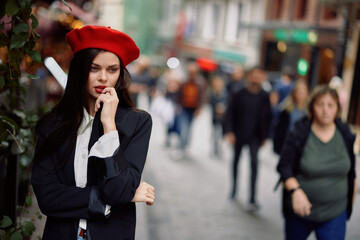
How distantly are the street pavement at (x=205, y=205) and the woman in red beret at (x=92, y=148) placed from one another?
9.64 ft

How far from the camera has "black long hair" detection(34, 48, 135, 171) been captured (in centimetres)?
206

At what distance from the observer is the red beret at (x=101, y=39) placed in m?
2.01

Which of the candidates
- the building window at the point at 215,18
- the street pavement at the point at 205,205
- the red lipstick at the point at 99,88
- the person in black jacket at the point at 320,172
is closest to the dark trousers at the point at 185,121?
the street pavement at the point at 205,205

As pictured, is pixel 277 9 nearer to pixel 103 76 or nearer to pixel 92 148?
pixel 103 76

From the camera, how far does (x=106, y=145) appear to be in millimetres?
1921

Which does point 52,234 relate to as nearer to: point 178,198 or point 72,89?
point 72,89

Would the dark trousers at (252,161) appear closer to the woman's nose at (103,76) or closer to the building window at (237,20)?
the woman's nose at (103,76)

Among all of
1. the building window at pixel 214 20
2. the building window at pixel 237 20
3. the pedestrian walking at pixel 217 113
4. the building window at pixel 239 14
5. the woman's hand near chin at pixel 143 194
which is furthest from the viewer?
the building window at pixel 214 20

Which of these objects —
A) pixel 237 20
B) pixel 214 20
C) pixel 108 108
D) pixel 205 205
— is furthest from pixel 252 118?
pixel 214 20

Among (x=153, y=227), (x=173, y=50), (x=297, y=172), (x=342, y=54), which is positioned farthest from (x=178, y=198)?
(x=173, y=50)

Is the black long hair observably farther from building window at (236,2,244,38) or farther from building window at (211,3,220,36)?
building window at (211,3,220,36)

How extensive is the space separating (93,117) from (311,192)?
2.08 metres

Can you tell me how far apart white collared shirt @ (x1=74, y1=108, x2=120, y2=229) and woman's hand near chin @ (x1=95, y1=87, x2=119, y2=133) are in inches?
1.4

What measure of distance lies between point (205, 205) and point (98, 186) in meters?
4.65
